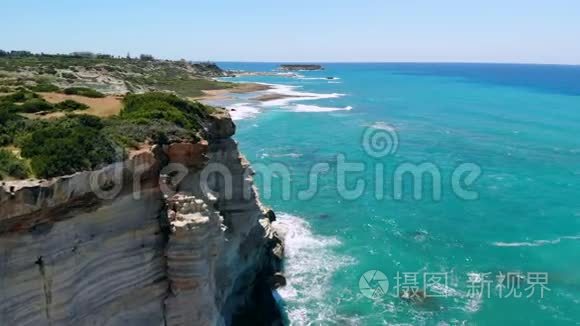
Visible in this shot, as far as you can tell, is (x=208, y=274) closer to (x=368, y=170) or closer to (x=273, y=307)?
(x=273, y=307)

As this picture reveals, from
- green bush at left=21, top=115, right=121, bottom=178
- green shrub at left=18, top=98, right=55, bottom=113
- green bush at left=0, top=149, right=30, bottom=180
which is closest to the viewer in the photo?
green bush at left=0, top=149, right=30, bottom=180

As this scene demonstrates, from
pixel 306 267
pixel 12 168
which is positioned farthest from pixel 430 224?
pixel 12 168

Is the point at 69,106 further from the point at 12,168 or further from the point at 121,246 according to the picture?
the point at 121,246

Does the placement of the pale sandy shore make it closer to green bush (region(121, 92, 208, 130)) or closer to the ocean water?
the ocean water

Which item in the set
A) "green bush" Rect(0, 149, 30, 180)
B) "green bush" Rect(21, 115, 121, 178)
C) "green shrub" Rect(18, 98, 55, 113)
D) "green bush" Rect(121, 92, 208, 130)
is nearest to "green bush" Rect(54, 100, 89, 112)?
"green shrub" Rect(18, 98, 55, 113)

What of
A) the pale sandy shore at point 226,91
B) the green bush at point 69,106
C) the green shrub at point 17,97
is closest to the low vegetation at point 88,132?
the green bush at point 69,106

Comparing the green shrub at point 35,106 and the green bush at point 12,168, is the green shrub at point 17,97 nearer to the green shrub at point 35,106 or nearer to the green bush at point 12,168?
the green shrub at point 35,106

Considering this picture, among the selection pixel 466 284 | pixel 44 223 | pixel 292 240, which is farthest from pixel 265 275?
pixel 44 223
